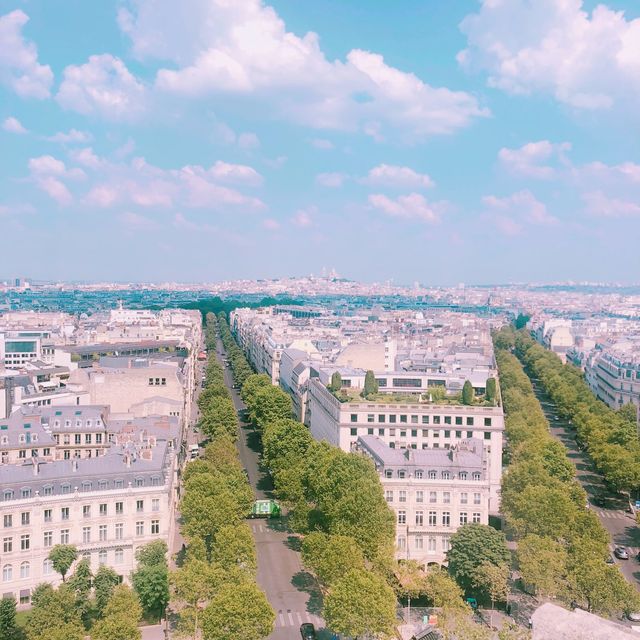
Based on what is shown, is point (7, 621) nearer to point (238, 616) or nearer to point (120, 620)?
point (120, 620)

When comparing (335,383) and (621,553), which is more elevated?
(335,383)

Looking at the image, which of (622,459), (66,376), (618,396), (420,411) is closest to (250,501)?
(420,411)

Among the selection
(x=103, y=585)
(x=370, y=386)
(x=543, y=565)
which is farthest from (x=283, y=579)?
(x=370, y=386)

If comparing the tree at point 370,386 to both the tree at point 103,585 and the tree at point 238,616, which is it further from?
the tree at point 238,616

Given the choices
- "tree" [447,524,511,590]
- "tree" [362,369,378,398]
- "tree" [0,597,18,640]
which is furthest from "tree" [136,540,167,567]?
"tree" [362,369,378,398]

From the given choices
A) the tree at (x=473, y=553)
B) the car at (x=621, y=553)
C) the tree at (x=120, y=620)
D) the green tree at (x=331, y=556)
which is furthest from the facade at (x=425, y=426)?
the tree at (x=120, y=620)

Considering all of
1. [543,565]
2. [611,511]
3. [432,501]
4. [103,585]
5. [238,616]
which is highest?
[432,501]

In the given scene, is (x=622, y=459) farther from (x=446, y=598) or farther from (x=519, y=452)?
(x=446, y=598)

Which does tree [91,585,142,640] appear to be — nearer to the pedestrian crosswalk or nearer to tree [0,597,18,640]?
tree [0,597,18,640]
